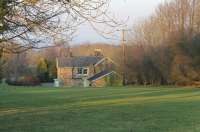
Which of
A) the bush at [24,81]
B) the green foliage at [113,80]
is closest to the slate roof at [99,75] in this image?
the green foliage at [113,80]

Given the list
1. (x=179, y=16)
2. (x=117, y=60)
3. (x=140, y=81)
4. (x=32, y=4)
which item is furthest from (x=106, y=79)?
(x=32, y=4)

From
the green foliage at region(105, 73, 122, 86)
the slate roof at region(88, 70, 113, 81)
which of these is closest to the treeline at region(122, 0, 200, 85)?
the green foliage at region(105, 73, 122, 86)

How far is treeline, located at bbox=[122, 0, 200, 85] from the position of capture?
71812 millimetres

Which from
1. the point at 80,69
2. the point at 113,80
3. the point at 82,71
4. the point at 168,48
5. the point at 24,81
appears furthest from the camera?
the point at 80,69

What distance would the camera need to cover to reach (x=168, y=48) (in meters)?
74.5

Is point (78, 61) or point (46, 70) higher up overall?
point (78, 61)

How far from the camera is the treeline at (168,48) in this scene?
236 feet

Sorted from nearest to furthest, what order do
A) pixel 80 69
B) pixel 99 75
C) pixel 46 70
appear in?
pixel 99 75 → pixel 46 70 → pixel 80 69

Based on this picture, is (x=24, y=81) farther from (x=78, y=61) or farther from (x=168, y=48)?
(x=168, y=48)

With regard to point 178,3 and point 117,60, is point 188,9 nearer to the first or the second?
point 178,3

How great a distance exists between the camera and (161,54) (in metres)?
74.9

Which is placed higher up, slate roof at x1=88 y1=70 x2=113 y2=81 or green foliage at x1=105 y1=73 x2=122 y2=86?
slate roof at x1=88 y1=70 x2=113 y2=81

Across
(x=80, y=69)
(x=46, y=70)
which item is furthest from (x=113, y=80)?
(x=46, y=70)

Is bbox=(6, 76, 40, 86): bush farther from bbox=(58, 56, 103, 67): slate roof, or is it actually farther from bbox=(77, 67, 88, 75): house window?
bbox=(77, 67, 88, 75): house window
